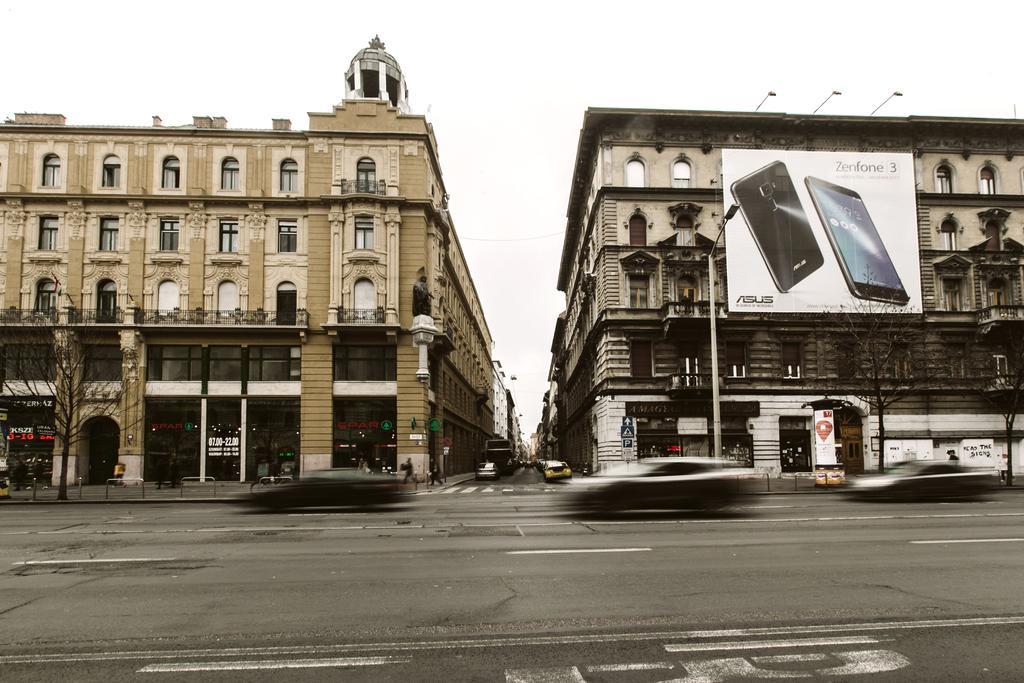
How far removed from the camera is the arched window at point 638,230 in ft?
136

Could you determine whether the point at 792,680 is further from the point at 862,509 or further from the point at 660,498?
the point at 862,509

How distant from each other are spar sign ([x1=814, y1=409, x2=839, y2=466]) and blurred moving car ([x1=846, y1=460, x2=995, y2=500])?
7.23 metres

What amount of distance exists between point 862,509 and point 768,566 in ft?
32.5

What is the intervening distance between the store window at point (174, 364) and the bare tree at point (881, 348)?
114 feet

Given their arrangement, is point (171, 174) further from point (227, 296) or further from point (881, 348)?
point (881, 348)

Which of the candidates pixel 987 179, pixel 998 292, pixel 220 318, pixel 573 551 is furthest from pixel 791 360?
pixel 573 551

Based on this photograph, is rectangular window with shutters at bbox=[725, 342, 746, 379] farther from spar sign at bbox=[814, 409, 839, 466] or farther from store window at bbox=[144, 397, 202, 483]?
store window at bbox=[144, 397, 202, 483]

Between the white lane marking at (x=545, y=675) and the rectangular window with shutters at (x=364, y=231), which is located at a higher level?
the rectangular window with shutters at (x=364, y=231)

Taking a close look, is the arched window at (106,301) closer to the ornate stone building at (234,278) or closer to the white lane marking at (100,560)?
the ornate stone building at (234,278)

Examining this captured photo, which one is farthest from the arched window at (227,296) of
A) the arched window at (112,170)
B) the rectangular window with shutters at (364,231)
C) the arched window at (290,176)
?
the arched window at (112,170)

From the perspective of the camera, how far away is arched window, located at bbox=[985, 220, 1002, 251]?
4197 cm

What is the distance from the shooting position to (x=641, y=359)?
40625 mm

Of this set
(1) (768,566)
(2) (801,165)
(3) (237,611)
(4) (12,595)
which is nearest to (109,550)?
(4) (12,595)

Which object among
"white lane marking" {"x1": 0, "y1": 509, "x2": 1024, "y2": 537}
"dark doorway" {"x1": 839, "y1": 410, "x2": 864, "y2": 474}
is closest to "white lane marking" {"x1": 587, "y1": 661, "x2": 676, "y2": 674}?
"white lane marking" {"x1": 0, "y1": 509, "x2": 1024, "y2": 537}
